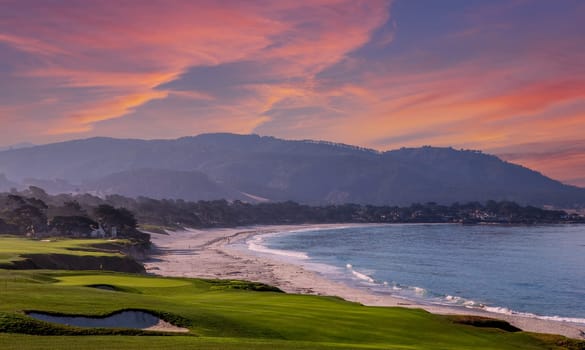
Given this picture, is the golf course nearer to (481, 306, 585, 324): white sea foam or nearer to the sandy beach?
the sandy beach

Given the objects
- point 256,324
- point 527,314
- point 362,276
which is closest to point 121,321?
point 256,324

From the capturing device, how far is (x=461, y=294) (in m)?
65.2

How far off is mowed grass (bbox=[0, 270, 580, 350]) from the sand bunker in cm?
45

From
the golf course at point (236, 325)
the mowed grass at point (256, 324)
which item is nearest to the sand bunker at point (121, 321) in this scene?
the golf course at point (236, 325)

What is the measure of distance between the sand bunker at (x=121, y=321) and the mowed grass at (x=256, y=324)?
0.45 meters

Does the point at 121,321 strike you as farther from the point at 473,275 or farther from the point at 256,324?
the point at 473,275

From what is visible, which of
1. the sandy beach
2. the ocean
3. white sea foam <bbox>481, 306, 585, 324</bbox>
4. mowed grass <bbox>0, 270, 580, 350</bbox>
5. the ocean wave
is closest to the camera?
mowed grass <bbox>0, 270, 580, 350</bbox>

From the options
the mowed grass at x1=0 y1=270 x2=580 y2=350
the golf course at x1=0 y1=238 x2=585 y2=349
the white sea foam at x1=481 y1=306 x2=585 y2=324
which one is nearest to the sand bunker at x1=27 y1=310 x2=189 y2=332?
the golf course at x1=0 y1=238 x2=585 y2=349

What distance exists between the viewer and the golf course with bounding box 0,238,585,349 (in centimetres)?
1930

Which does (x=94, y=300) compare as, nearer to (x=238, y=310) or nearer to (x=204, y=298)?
(x=238, y=310)

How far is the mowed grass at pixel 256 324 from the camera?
19.1 m

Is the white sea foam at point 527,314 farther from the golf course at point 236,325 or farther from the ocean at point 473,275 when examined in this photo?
the golf course at point 236,325

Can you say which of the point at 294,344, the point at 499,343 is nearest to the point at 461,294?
the point at 499,343

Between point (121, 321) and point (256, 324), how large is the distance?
5.55 meters
